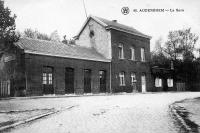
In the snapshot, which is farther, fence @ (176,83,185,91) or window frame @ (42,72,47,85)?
fence @ (176,83,185,91)

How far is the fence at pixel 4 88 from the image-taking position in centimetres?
2211

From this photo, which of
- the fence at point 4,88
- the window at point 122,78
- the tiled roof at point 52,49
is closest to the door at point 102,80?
the tiled roof at point 52,49

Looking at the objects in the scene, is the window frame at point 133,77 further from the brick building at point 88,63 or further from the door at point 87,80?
the door at point 87,80

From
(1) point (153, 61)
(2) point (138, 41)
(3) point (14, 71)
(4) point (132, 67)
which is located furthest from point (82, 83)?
(1) point (153, 61)

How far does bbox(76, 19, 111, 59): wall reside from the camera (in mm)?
29281

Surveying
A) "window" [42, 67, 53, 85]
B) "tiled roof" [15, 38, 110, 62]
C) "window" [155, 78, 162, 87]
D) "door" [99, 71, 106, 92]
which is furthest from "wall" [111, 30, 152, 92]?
"window" [42, 67, 53, 85]

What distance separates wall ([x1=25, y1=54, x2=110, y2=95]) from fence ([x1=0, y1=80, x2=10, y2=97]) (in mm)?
2419

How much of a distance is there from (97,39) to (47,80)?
393 inches

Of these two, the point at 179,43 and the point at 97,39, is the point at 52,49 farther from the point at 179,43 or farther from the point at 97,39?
the point at 179,43

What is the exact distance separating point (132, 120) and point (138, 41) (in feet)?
84.4

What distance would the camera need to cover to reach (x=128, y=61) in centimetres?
3119

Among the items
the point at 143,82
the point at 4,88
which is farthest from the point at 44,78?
the point at 143,82

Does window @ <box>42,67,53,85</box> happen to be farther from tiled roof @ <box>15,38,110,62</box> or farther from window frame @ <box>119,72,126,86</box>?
window frame @ <box>119,72,126,86</box>

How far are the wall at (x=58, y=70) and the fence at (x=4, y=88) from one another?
7.94 feet
